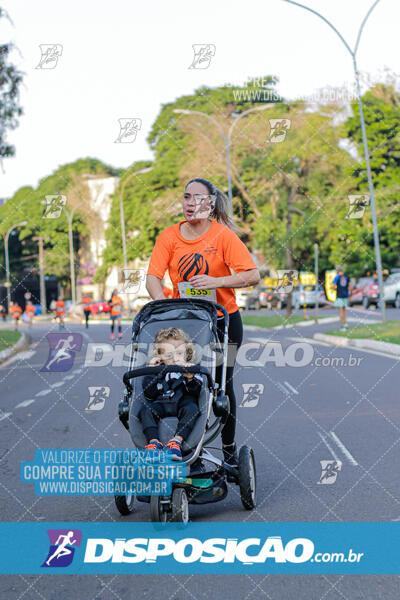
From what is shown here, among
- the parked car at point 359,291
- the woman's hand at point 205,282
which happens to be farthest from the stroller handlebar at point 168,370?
the parked car at point 359,291

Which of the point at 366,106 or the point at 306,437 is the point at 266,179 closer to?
the point at 366,106

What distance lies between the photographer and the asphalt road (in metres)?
4.02

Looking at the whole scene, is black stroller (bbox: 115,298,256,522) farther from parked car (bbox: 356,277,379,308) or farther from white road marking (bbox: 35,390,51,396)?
parked car (bbox: 356,277,379,308)

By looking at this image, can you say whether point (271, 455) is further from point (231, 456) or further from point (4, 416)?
point (4, 416)

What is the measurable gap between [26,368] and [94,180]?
52223mm

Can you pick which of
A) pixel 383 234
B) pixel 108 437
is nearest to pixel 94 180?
pixel 383 234

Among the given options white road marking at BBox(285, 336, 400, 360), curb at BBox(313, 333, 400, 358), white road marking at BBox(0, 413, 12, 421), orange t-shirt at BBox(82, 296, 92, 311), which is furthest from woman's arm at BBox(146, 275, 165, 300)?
orange t-shirt at BBox(82, 296, 92, 311)

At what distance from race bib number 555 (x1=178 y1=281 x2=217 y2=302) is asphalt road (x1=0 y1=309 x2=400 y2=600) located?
132 cm

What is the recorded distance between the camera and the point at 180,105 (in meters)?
54.8

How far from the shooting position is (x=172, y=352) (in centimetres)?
512

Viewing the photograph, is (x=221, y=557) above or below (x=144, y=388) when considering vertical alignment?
below

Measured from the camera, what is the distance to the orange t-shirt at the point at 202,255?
17.7 ft

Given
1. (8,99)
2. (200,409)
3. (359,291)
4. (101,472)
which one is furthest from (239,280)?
(359,291)

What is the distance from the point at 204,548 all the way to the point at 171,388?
3.22ft
